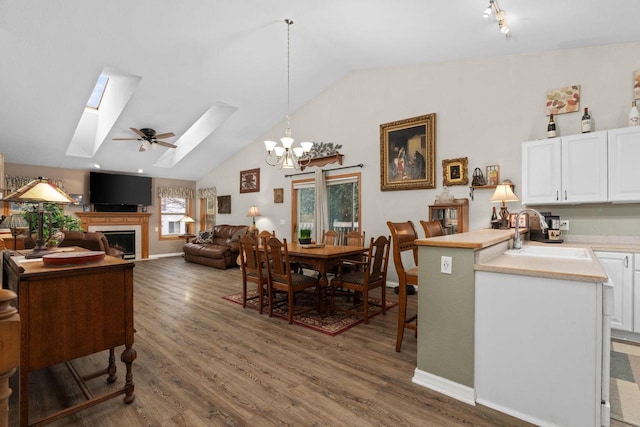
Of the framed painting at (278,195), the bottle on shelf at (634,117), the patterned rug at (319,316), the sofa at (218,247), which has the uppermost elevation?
the bottle on shelf at (634,117)

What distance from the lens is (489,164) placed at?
13.6ft

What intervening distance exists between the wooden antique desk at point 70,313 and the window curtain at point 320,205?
4.21 meters

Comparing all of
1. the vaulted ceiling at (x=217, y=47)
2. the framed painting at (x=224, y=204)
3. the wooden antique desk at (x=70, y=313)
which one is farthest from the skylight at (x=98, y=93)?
the wooden antique desk at (x=70, y=313)

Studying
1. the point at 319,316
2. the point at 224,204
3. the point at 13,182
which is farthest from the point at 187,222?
the point at 319,316

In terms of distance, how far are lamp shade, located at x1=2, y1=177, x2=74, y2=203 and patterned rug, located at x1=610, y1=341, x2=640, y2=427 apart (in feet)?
13.3

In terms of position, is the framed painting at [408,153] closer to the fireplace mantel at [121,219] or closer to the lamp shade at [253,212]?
the lamp shade at [253,212]

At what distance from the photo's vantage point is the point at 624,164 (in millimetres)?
3074

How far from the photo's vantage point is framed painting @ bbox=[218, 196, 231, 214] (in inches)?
334

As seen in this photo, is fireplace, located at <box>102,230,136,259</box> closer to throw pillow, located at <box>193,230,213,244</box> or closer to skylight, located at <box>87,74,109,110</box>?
throw pillow, located at <box>193,230,213,244</box>

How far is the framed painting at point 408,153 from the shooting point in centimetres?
465

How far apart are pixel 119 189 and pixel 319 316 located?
276 inches

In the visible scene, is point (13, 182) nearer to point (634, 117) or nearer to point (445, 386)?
point (445, 386)

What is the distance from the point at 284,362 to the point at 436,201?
10.3 feet

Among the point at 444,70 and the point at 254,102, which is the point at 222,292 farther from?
the point at 444,70
